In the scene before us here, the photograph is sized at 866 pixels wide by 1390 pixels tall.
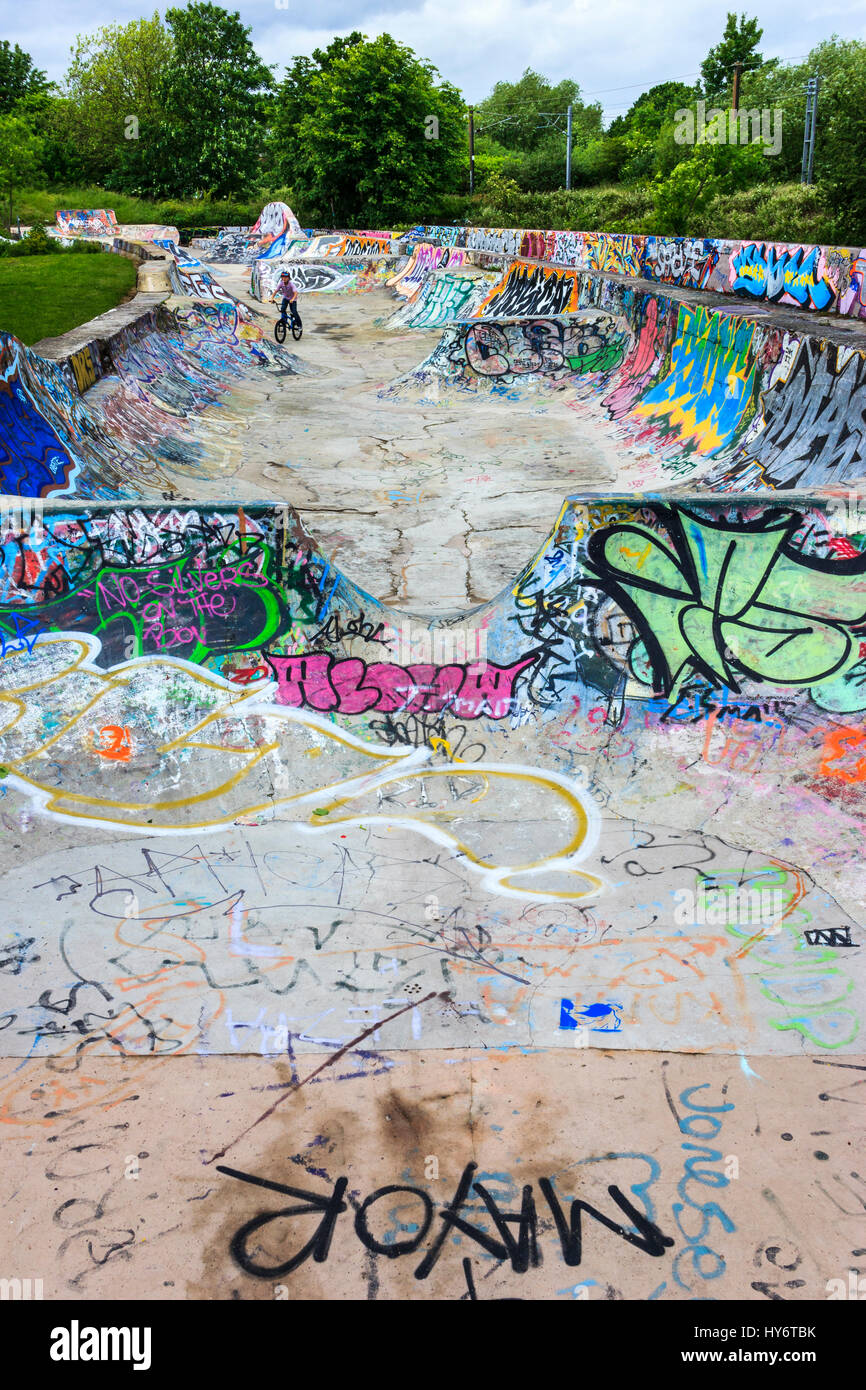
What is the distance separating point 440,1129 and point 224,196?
6963 cm

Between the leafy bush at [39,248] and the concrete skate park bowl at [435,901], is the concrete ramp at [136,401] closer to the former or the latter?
the concrete skate park bowl at [435,901]

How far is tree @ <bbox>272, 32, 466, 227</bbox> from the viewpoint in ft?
163

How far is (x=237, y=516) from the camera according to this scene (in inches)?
267

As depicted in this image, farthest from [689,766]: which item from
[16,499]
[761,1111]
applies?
[16,499]

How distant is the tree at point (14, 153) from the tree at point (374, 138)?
18.2m

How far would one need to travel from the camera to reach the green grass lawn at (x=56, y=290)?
18062 mm

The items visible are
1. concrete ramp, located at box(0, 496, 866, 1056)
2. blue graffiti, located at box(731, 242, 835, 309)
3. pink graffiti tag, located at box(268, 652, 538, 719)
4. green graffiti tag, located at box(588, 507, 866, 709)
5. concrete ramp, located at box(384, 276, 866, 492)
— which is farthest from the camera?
blue graffiti, located at box(731, 242, 835, 309)

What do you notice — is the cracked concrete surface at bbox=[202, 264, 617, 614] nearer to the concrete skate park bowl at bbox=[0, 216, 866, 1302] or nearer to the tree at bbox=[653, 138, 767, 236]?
the concrete skate park bowl at bbox=[0, 216, 866, 1302]

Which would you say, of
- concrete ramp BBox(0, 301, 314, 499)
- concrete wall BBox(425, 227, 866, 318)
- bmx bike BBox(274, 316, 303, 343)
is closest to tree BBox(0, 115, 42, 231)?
bmx bike BBox(274, 316, 303, 343)

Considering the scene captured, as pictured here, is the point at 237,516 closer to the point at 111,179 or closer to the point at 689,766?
the point at 689,766

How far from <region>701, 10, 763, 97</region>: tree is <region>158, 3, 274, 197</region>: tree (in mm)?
29059

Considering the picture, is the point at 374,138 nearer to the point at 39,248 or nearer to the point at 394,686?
the point at 39,248

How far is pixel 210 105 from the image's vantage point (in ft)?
197

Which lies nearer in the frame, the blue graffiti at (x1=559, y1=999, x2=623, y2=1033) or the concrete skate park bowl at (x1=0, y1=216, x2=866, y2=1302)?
the concrete skate park bowl at (x1=0, y1=216, x2=866, y2=1302)
